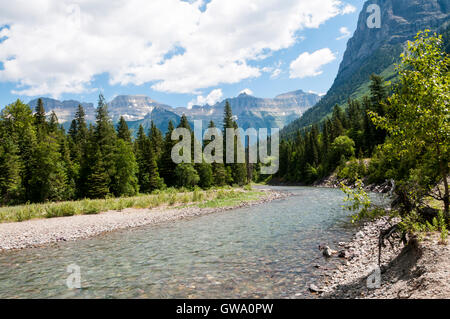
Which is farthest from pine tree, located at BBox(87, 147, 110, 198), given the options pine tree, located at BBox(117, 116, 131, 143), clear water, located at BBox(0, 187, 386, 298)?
clear water, located at BBox(0, 187, 386, 298)

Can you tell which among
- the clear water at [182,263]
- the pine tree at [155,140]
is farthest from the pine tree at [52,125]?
the clear water at [182,263]

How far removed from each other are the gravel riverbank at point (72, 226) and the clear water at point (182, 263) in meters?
1.85

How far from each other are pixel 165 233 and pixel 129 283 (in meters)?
9.33

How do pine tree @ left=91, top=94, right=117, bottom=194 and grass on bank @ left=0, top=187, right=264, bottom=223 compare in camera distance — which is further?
pine tree @ left=91, top=94, right=117, bottom=194

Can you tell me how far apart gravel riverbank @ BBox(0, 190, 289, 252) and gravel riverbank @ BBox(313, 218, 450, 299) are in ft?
59.1

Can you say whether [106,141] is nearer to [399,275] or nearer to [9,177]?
[9,177]

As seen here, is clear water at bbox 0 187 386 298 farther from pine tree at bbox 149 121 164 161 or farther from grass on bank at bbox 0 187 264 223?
pine tree at bbox 149 121 164 161

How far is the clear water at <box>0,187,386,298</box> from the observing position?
9078 millimetres

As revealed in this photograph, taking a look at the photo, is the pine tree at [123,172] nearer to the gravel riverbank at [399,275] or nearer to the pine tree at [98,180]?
the pine tree at [98,180]

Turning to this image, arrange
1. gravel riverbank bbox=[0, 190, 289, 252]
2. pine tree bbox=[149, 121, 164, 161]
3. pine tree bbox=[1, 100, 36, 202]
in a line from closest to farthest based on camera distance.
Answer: gravel riverbank bbox=[0, 190, 289, 252], pine tree bbox=[1, 100, 36, 202], pine tree bbox=[149, 121, 164, 161]

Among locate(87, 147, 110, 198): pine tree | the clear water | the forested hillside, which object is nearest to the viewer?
the clear water

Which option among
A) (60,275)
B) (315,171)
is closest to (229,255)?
(60,275)

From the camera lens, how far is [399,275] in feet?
22.3
